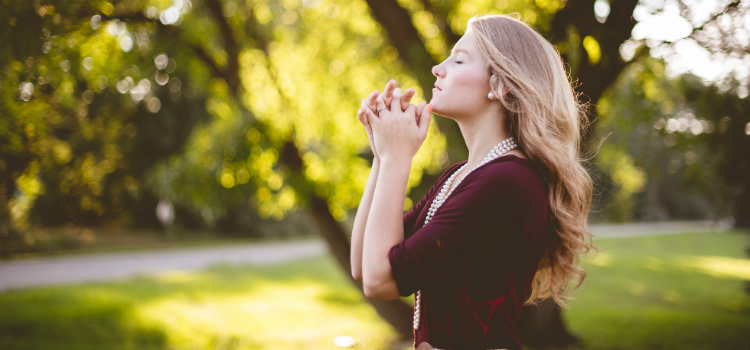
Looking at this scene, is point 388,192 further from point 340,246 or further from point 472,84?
point 340,246

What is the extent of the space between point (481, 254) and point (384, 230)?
0.26 m

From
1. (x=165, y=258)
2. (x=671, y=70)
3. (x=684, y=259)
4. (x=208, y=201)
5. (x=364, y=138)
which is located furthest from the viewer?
(x=684, y=259)

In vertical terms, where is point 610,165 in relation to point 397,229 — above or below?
below

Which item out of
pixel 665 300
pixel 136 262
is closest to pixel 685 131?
pixel 665 300

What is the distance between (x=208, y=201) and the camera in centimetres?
607

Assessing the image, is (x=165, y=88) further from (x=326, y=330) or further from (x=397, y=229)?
(x=397, y=229)

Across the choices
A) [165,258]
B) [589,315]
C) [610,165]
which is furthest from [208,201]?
[165,258]

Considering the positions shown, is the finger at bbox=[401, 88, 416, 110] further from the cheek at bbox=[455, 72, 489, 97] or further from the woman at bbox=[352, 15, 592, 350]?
the cheek at bbox=[455, 72, 489, 97]

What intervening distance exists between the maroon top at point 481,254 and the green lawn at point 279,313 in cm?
473

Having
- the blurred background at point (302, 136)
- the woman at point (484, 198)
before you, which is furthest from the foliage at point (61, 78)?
the woman at point (484, 198)

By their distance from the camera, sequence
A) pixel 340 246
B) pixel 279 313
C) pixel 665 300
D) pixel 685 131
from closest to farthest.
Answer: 1. pixel 685 131
2. pixel 340 246
3. pixel 279 313
4. pixel 665 300

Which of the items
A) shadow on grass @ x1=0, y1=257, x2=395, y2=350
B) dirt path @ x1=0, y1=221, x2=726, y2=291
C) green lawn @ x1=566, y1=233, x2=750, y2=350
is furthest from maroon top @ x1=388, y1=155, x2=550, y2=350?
dirt path @ x1=0, y1=221, x2=726, y2=291

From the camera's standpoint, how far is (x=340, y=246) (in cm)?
671

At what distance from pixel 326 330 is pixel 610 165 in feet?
18.3
